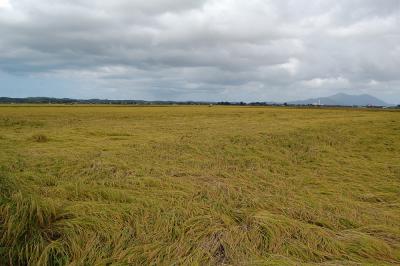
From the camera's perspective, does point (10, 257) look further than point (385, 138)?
No

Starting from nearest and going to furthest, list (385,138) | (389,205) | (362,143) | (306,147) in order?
(389,205), (306,147), (362,143), (385,138)

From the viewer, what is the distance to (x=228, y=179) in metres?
7.18

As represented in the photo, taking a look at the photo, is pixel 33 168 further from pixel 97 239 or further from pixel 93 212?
pixel 97 239

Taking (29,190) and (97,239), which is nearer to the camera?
(97,239)

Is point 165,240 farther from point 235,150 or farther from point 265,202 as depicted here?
point 235,150

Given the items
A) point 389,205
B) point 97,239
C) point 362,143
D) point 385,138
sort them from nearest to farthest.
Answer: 1. point 97,239
2. point 389,205
3. point 362,143
4. point 385,138

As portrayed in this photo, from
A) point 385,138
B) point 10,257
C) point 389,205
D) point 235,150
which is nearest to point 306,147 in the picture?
point 235,150

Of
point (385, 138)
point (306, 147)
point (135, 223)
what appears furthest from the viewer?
point (385, 138)

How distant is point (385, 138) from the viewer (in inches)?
617

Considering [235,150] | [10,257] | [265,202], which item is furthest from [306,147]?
[10,257]

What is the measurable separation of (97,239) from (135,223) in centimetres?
58

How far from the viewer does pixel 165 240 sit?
160 inches

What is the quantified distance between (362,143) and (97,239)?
13.6 meters

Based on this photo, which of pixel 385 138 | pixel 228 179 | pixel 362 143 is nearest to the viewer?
pixel 228 179
